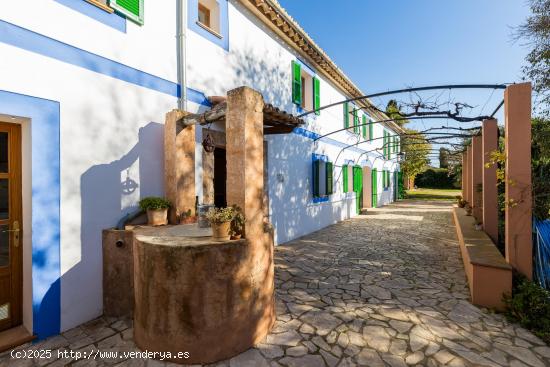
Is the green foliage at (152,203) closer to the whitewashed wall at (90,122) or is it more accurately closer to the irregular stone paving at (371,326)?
the whitewashed wall at (90,122)

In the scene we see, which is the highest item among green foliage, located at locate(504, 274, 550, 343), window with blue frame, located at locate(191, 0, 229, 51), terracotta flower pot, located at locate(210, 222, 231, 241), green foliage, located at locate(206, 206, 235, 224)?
window with blue frame, located at locate(191, 0, 229, 51)

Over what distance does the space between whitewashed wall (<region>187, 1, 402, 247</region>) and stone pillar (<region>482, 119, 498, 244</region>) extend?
4244 millimetres

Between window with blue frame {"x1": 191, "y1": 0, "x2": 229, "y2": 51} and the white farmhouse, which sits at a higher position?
window with blue frame {"x1": 191, "y1": 0, "x2": 229, "y2": 51}

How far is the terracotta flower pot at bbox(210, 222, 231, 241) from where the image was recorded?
9.42 feet

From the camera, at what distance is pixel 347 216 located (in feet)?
38.8

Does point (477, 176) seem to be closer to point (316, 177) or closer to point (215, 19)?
point (316, 177)

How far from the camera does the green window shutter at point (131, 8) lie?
378cm

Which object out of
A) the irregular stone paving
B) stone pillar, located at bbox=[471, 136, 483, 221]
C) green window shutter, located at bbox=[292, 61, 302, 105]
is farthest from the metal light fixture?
stone pillar, located at bbox=[471, 136, 483, 221]

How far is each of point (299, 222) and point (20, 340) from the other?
242 inches

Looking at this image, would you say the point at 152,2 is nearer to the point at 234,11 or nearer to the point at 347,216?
the point at 234,11

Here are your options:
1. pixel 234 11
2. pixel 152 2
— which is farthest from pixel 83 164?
pixel 234 11

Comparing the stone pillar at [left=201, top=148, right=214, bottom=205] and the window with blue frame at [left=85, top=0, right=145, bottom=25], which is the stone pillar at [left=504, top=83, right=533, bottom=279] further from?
the window with blue frame at [left=85, top=0, right=145, bottom=25]

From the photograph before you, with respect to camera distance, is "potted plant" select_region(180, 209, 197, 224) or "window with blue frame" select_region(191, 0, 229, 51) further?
"window with blue frame" select_region(191, 0, 229, 51)

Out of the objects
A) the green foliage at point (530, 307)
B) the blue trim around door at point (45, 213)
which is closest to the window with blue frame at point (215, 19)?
the blue trim around door at point (45, 213)
